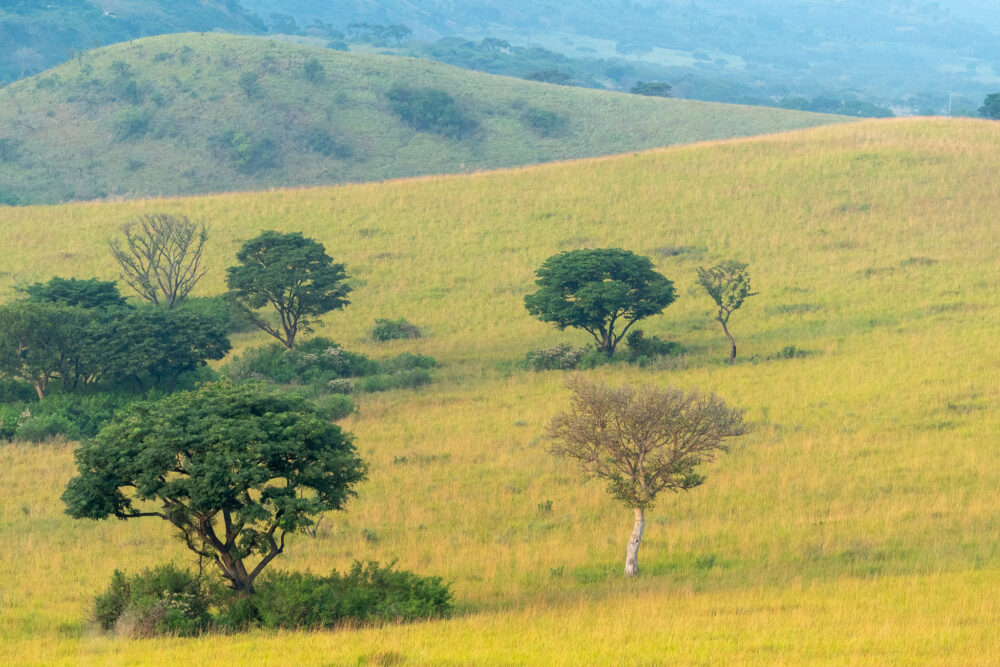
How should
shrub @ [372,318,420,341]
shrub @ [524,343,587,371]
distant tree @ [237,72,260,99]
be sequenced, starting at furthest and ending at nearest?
distant tree @ [237,72,260,99]
shrub @ [372,318,420,341]
shrub @ [524,343,587,371]

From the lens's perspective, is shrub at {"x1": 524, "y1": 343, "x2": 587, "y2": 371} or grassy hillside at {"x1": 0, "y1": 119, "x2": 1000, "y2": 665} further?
shrub at {"x1": 524, "y1": 343, "x2": 587, "y2": 371}

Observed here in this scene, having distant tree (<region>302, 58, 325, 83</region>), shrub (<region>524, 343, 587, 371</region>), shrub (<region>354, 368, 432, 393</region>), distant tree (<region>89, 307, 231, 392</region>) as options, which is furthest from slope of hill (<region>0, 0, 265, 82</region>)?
shrub (<region>524, 343, 587, 371</region>)

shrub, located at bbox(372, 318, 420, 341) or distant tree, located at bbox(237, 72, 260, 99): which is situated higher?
distant tree, located at bbox(237, 72, 260, 99)

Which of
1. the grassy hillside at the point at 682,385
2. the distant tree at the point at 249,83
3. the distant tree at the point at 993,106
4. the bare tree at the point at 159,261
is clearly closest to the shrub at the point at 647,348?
the grassy hillside at the point at 682,385

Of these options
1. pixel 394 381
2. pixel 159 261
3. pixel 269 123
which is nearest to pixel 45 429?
pixel 394 381

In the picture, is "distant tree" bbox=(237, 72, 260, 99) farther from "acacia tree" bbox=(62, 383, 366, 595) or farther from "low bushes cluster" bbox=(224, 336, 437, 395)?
"acacia tree" bbox=(62, 383, 366, 595)

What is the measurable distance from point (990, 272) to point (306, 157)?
78987mm

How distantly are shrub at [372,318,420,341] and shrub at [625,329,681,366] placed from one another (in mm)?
10286

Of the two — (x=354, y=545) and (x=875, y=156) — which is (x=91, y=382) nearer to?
(x=354, y=545)

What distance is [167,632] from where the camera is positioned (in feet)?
50.2

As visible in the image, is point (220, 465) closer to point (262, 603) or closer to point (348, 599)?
point (262, 603)

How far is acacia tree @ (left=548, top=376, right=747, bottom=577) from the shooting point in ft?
63.4

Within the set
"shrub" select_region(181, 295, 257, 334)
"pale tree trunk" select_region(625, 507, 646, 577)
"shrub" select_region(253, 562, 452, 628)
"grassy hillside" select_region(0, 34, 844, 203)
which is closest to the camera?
"shrub" select_region(253, 562, 452, 628)

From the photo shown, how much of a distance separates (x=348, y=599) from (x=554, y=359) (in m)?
24.0
